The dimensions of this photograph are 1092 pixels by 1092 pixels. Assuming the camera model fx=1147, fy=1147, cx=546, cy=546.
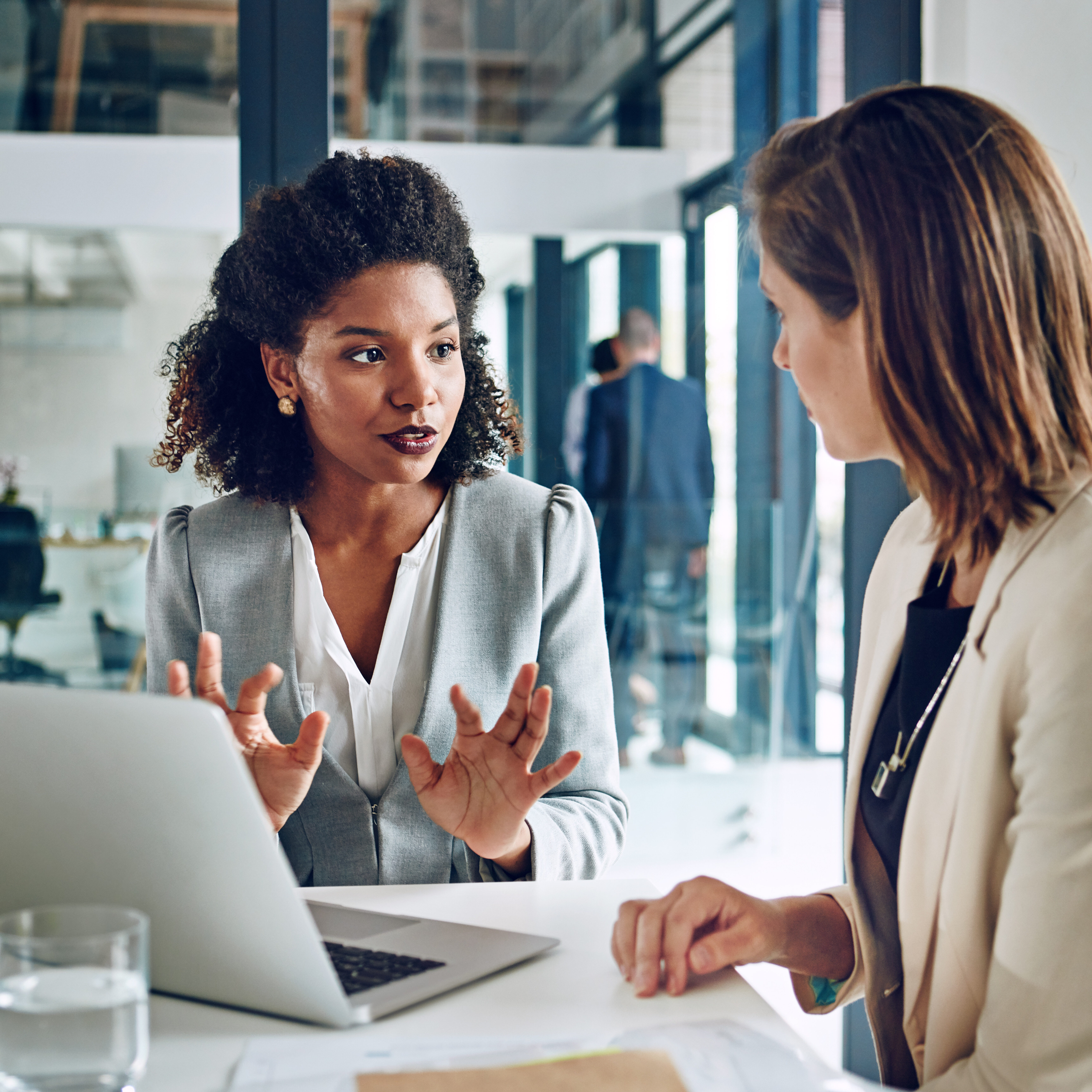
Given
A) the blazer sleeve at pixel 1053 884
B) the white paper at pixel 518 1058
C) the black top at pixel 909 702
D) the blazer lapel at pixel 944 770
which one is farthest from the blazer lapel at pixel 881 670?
the white paper at pixel 518 1058

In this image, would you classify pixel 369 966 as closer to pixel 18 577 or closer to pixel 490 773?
pixel 490 773

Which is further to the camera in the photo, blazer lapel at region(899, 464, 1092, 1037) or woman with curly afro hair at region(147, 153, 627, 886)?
woman with curly afro hair at region(147, 153, 627, 886)

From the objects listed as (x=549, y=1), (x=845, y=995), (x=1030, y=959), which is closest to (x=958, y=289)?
(x=1030, y=959)

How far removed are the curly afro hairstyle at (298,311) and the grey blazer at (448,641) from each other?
8 cm

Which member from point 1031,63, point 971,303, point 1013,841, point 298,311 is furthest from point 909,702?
point 1031,63

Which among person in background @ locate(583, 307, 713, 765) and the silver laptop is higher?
person in background @ locate(583, 307, 713, 765)

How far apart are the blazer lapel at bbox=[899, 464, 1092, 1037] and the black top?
64 millimetres

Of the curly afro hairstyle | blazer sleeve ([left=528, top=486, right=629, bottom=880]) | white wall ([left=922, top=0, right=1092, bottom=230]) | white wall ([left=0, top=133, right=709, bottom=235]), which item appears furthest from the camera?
white wall ([left=0, top=133, right=709, bottom=235])

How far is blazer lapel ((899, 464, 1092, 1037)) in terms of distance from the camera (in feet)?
3.07

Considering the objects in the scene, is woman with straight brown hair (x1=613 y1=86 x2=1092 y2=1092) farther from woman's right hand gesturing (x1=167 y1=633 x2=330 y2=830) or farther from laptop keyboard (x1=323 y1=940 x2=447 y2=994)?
woman's right hand gesturing (x1=167 y1=633 x2=330 y2=830)

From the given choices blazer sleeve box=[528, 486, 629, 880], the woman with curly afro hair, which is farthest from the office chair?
blazer sleeve box=[528, 486, 629, 880]

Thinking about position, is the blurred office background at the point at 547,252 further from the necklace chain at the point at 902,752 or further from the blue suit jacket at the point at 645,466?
the necklace chain at the point at 902,752

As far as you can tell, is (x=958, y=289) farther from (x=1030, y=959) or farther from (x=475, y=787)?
(x=475, y=787)

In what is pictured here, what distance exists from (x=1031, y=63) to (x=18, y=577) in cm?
228
